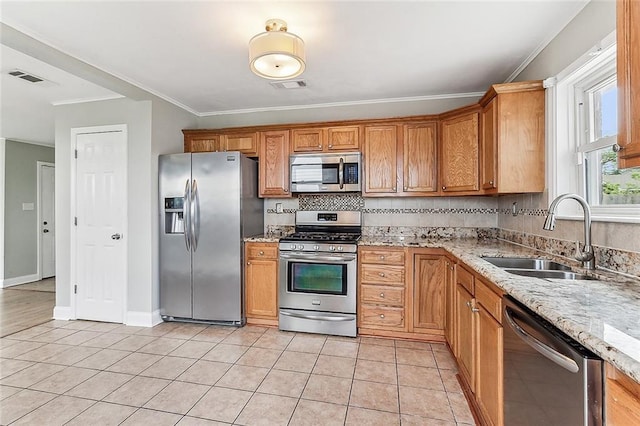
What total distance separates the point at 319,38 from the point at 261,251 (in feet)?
6.88

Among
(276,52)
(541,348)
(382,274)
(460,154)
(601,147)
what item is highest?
(276,52)

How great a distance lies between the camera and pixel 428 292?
115 inches

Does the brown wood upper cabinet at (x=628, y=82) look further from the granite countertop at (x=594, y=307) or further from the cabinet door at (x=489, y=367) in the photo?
the cabinet door at (x=489, y=367)

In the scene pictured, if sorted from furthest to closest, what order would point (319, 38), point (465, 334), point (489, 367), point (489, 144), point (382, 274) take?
point (382, 274) → point (489, 144) → point (319, 38) → point (465, 334) → point (489, 367)

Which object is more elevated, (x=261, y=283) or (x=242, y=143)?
(x=242, y=143)

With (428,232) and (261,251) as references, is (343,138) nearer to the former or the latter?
(428,232)

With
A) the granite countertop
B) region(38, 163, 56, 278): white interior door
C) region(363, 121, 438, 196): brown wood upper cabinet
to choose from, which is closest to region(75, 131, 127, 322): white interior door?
region(363, 121, 438, 196): brown wood upper cabinet

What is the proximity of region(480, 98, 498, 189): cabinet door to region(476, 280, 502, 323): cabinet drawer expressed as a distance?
1036mm

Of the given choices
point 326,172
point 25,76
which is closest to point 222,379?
point 326,172

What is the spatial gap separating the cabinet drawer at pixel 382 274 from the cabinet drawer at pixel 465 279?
674mm

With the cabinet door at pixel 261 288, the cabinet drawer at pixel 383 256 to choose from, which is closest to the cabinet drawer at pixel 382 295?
the cabinet drawer at pixel 383 256

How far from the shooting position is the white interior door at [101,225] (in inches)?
134

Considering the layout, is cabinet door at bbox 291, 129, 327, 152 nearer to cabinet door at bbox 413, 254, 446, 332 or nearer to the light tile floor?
cabinet door at bbox 413, 254, 446, 332

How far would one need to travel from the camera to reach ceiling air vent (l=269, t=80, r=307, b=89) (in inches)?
121
